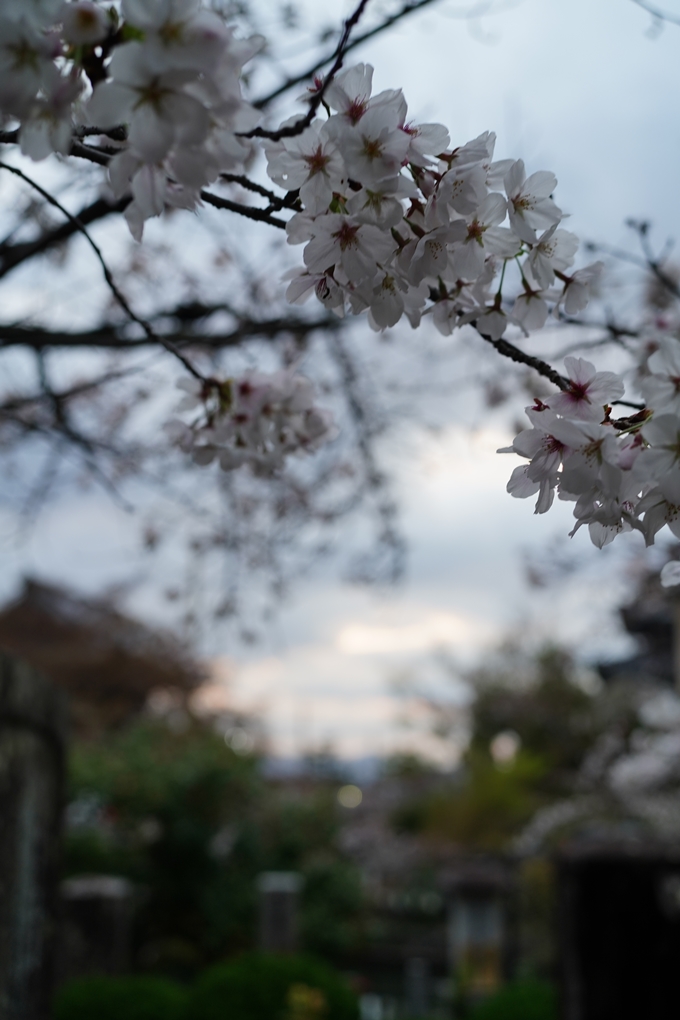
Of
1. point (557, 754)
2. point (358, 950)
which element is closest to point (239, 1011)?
point (358, 950)

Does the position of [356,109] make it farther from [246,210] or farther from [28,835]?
[28,835]

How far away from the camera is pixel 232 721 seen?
16.1m

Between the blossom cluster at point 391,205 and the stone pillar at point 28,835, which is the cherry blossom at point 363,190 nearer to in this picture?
the blossom cluster at point 391,205

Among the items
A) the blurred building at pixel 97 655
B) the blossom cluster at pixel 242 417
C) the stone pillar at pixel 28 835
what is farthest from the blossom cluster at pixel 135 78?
the blurred building at pixel 97 655

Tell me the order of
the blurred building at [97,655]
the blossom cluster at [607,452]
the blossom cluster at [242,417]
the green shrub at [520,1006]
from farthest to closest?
the blurred building at [97,655] < the green shrub at [520,1006] < the blossom cluster at [242,417] < the blossom cluster at [607,452]

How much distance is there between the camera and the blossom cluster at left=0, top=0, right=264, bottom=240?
2.44ft

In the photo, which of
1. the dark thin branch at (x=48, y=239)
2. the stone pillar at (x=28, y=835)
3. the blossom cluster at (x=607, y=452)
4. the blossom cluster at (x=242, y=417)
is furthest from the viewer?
the stone pillar at (x=28, y=835)

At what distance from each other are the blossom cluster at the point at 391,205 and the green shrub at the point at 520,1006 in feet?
22.7

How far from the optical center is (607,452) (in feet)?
3.04

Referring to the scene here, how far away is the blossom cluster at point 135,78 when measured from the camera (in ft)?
2.44

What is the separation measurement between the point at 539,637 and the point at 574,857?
12.6 m

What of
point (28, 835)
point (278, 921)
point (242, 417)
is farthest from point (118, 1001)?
point (242, 417)

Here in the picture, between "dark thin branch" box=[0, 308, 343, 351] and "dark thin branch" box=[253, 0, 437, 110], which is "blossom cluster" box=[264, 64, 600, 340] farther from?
"dark thin branch" box=[0, 308, 343, 351]

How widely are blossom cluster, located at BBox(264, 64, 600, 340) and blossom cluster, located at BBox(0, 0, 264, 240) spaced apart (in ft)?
0.51
